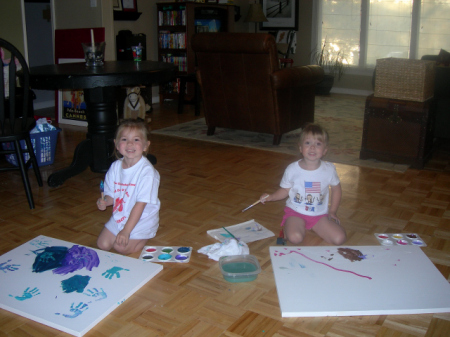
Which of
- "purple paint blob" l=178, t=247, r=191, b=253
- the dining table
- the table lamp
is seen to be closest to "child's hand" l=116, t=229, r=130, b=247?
"purple paint blob" l=178, t=247, r=191, b=253

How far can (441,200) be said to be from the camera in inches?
94.6

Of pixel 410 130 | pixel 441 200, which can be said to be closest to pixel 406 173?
pixel 410 130

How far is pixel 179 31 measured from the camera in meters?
5.38

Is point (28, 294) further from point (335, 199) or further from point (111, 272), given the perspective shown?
point (335, 199)

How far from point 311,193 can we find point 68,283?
0.99m

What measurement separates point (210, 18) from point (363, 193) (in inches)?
155

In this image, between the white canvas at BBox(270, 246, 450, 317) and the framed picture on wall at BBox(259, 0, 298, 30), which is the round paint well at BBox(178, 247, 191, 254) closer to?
the white canvas at BBox(270, 246, 450, 317)

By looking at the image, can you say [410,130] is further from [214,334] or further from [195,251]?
[214,334]

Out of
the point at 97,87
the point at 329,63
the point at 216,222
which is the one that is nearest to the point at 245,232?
the point at 216,222

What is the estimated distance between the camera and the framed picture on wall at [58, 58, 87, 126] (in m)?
4.32

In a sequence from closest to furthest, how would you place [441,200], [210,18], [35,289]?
[35,289] → [441,200] → [210,18]

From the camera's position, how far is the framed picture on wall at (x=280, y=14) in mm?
6676

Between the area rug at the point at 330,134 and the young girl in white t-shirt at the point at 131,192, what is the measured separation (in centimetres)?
167

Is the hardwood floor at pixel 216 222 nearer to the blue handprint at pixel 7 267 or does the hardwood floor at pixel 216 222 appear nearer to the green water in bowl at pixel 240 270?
the green water in bowl at pixel 240 270
